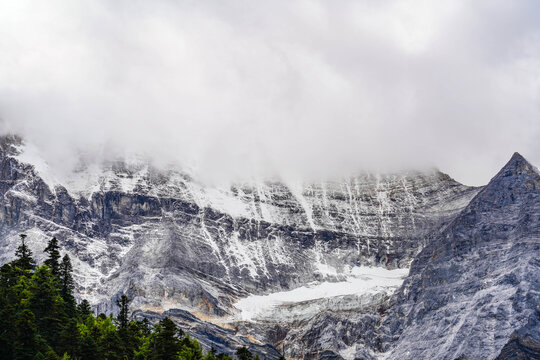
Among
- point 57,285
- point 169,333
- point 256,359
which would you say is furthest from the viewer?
point 256,359

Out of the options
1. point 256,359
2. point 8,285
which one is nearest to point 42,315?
point 8,285

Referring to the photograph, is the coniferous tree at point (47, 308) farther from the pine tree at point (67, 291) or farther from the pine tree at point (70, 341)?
the pine tree at point (67, 291)

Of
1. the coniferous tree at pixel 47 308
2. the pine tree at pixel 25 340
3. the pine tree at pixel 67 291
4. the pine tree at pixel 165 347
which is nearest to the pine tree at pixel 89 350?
the coniferous tree at pixel 47 308

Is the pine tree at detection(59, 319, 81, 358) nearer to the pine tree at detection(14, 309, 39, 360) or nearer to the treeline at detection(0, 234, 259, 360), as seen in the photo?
the treeline at detection(0, 234, 259, 360)

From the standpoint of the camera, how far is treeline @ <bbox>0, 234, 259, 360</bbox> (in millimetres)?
103000

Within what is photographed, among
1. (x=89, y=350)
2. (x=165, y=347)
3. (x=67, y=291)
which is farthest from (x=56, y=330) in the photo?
(x=67, y=291)

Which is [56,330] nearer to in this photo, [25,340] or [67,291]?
[25,340]

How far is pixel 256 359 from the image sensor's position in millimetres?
136125

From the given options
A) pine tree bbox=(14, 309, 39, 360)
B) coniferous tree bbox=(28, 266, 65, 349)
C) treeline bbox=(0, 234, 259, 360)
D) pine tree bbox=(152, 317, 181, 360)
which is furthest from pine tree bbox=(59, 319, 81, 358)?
pine tree bbox=(152, 317, 181, 360)

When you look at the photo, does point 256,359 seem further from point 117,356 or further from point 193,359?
point 117,356

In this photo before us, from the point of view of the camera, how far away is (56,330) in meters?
116

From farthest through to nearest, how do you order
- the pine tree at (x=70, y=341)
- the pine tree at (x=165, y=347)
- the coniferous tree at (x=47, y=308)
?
the pine tree at (x=165, y=347) < the coniferous tree at (x=47, y=308) < the pine tree at (x=70, y=341)

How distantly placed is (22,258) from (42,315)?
17131 millimetres

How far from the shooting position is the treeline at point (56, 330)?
10300cm
